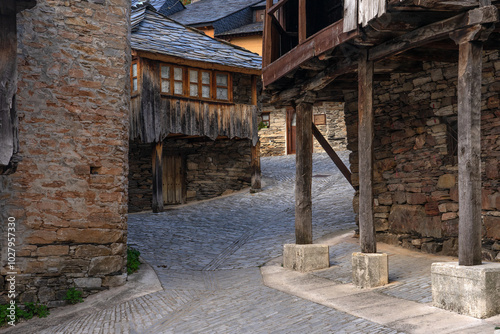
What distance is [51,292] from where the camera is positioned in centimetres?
704

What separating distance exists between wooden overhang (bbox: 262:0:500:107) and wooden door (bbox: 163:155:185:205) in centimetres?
840

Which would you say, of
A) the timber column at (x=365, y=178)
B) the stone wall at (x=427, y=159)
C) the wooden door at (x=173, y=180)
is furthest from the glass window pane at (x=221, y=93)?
the timber column at (x=365, y=178)

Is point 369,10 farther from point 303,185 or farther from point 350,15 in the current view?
point 303,185

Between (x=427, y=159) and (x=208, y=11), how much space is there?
2123 cm

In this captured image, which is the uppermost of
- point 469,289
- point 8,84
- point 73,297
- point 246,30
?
point 246,30

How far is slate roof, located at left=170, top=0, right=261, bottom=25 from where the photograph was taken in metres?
25.3

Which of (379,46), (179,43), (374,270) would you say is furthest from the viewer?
(179,43)

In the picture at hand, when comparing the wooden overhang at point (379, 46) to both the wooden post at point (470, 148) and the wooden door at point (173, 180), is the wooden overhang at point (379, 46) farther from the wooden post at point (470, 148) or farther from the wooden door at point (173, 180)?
the wooden door at point (173, 180)

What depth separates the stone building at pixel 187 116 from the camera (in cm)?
1455

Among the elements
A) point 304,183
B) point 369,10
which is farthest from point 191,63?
point 369,10

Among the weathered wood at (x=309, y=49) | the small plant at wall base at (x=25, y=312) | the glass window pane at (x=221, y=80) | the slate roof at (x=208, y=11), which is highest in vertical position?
the slate roof at (x=208, y=11)

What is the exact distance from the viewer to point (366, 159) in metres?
6.43

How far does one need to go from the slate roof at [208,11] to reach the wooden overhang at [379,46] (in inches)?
662

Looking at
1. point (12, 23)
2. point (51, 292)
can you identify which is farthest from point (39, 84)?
point (51, 292)
